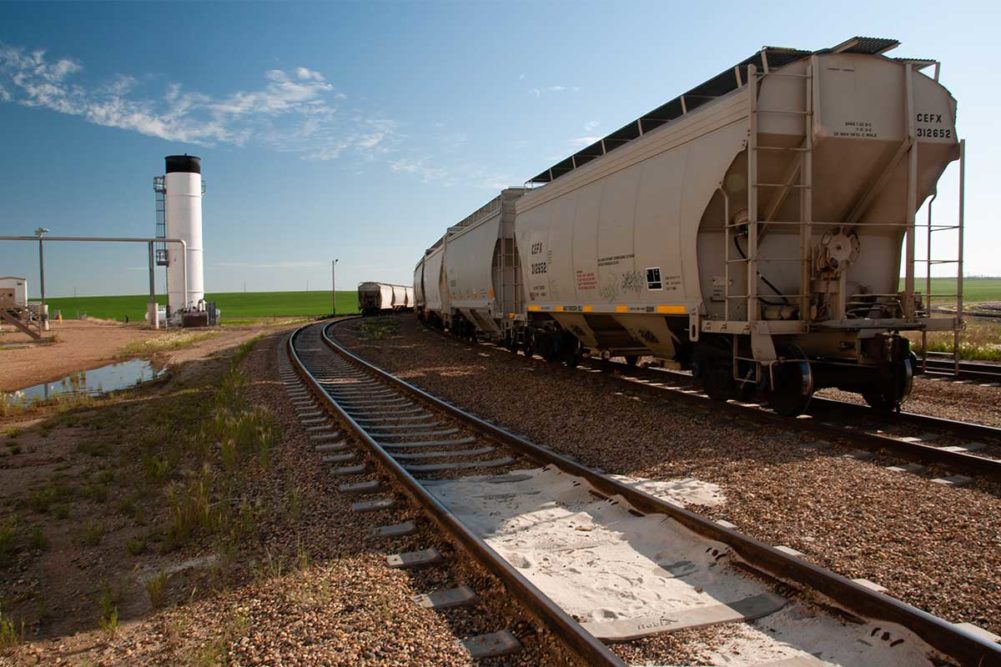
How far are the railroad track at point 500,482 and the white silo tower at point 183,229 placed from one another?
3676 centimetres

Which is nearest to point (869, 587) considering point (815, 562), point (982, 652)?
point (815, 562)

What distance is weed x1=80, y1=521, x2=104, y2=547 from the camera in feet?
18.2

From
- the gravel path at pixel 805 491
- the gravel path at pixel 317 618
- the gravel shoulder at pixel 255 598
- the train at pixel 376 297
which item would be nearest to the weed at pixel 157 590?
the gravel shoulder at pixel 255 598

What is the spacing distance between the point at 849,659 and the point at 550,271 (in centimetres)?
1094

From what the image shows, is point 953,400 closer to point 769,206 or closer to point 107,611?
point 769,206

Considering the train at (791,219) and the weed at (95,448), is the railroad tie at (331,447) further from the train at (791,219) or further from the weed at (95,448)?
the train at (791,219)

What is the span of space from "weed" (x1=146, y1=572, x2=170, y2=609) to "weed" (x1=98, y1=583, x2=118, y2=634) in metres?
0.20

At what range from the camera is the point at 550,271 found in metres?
13.7

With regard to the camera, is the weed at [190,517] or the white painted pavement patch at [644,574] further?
the weed at [190,517]

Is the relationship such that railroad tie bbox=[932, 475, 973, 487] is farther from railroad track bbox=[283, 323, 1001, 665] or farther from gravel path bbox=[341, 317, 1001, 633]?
railroad track bbox=[283, 323, 1001, 665]

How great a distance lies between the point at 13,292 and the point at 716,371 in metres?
48.5

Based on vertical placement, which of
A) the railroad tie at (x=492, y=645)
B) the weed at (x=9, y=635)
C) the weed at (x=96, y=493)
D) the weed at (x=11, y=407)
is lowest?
the weed at (x=11, y=407)

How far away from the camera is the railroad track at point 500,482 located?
3.24 m

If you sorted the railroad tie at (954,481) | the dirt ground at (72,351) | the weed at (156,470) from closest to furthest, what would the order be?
the railroad tie at (954,481) < the weed at (156,470) < the dirt ground at (72,351)
